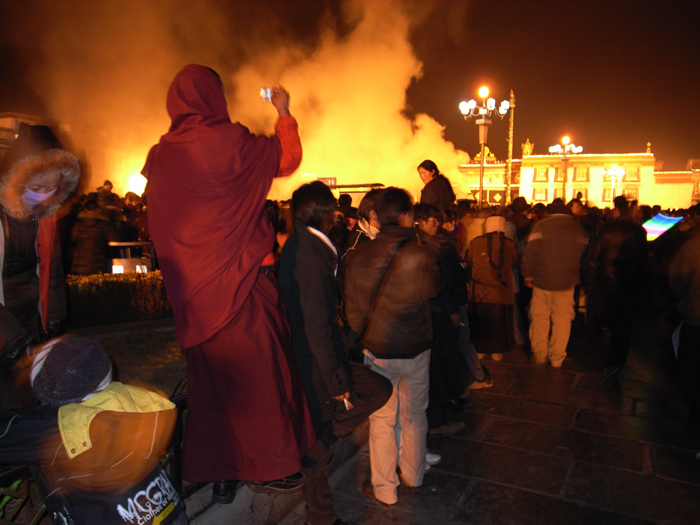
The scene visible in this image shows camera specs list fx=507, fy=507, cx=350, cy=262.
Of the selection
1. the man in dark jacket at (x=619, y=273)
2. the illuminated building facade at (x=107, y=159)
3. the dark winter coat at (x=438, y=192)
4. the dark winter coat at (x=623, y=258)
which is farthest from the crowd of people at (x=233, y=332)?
the illuminated building facade at (x=107, y=159)

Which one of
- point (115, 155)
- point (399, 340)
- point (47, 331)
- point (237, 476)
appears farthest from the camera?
point (115, 155)

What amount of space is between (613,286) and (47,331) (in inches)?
222

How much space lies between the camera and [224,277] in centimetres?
193

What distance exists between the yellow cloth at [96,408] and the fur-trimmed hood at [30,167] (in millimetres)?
1167

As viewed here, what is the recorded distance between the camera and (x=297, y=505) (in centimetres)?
326

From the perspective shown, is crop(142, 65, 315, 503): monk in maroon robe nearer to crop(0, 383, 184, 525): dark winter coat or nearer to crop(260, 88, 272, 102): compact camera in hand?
crop(260, 88, 272, 102): compact camera in hand

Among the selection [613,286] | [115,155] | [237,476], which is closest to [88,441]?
[237,476]

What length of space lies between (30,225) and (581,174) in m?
86.4

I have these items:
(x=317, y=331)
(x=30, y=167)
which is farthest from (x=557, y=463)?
(x=30, y=167)

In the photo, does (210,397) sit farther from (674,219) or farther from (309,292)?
(674,219)

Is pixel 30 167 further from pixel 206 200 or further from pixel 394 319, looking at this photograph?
pixel 394 319

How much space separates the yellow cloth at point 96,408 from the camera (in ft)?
5.32

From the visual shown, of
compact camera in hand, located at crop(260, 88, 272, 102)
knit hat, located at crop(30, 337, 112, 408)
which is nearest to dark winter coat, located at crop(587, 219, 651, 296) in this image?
compact camera in hand, located at crop(260, 88, 272, 102)

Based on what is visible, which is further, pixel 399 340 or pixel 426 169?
pixel 426 169
